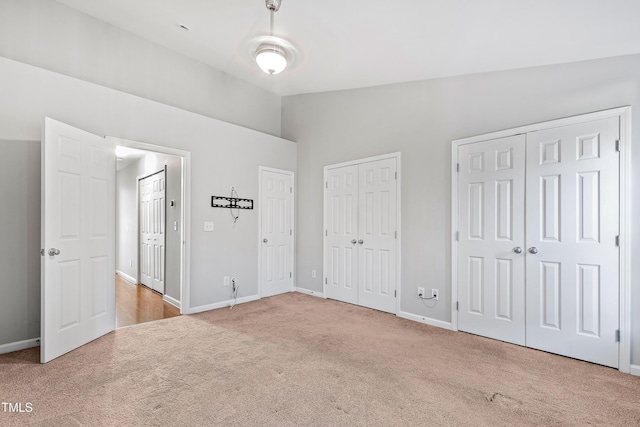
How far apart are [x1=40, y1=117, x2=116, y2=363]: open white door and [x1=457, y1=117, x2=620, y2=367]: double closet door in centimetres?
388

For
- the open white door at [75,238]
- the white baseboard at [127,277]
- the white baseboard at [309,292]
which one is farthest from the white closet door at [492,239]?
the white baseboard at [127,277]

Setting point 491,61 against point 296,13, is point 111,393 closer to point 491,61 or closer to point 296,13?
point 296,13

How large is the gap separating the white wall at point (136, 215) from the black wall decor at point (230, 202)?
60 cm

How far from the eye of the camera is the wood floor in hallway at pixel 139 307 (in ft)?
12.3

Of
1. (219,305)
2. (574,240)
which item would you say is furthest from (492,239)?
(219,305)

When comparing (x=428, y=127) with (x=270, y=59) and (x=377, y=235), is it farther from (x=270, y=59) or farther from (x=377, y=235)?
(x=270, y=59)

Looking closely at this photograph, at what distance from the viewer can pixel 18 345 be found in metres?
2.76

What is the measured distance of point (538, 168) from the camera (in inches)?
114

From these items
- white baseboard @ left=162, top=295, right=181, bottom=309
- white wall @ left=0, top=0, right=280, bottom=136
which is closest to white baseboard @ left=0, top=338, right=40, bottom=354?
white baseboard @ left=162, top=295, right=181, bottom=309

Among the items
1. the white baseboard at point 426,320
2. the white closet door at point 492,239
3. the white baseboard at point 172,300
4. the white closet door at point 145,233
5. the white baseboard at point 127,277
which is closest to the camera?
the white closet door at point 492,239

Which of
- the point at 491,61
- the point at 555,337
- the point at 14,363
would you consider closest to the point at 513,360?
the point at 555,337

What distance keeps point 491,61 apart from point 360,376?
3.24 metres

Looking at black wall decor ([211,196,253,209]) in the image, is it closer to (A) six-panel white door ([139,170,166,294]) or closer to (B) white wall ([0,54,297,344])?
(B) white wall ([0,54,297,344])

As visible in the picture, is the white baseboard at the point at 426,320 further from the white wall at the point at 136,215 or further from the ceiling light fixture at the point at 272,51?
the ceiling light fixture at the point at 272,51
